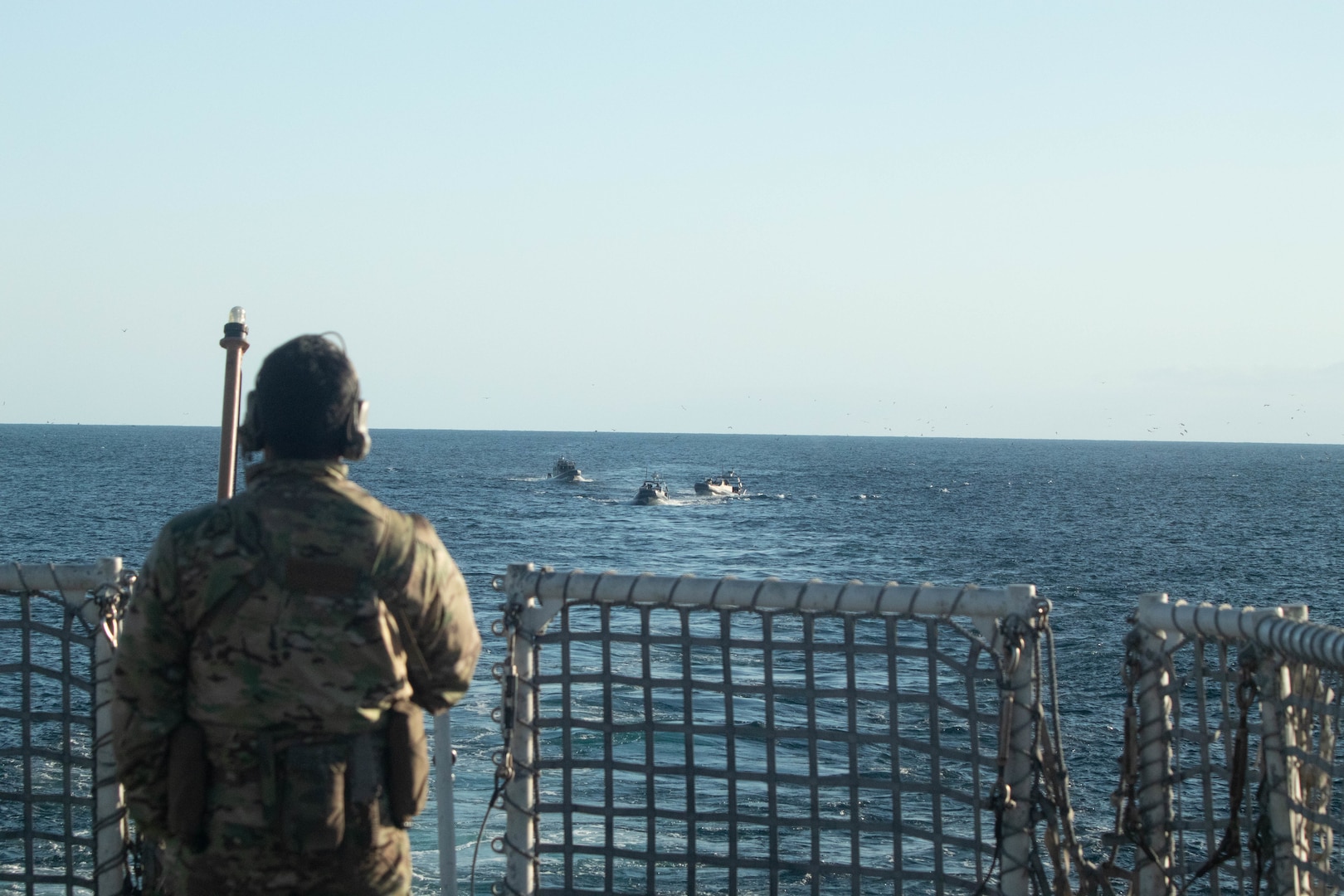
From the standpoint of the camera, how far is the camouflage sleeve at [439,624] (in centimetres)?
303

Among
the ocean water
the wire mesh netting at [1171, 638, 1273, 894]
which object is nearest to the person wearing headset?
the wire mesh netting at [1171, 638, 1273, 894]

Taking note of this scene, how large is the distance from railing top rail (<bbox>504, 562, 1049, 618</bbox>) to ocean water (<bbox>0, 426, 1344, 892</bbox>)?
8726 mm

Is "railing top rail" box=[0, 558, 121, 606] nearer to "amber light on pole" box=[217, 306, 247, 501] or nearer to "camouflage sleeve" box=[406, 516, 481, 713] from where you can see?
"amber light on pole" box=[217, 306, 247, 501]

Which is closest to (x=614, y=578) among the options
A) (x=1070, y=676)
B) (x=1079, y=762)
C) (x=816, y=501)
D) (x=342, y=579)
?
(x=342, y=579)

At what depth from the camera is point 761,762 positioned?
18594mm

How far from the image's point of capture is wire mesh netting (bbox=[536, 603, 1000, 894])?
13.7ft

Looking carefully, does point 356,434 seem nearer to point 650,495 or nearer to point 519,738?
point 519,738

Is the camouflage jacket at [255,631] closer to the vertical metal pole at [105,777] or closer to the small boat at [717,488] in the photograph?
the vertical metal pole at [105,777]

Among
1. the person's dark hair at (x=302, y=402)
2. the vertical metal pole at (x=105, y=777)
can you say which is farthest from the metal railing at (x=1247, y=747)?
the vertical metal pole at (x=105, y=777)

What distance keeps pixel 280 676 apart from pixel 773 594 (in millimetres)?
1724

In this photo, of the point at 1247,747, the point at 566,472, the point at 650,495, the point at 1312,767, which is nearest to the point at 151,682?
the point at 1247,747

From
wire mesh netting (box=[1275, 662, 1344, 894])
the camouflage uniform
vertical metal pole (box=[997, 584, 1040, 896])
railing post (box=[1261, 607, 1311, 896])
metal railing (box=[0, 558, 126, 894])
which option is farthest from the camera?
metal railing (box=[0, 558, 126, 894])

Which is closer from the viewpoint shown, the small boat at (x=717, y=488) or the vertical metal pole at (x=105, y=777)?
the vertical metal pole at (x=105, y=777)

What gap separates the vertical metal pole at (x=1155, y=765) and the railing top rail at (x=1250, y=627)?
0.16 ft
